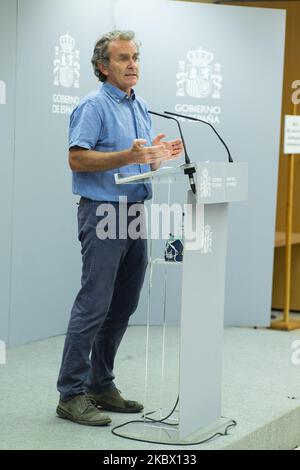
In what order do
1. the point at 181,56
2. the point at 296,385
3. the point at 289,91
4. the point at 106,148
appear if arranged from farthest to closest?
the point at 289,91
the point at 181,56
the point at 296,385
the point at 106,148

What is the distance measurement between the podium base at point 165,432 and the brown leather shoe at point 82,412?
0.09 metres

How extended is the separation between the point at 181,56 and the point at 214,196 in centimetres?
254

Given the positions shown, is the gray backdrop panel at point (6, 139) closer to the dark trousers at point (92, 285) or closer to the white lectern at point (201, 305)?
the dark trousers at point (92, 285)

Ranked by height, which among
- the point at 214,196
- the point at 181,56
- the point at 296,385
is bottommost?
the point at 296,385

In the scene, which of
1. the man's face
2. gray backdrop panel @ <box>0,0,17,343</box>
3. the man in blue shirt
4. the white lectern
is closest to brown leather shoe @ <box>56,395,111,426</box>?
the man in blue shirt

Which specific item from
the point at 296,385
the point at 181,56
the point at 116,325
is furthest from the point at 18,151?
the point at 296,385

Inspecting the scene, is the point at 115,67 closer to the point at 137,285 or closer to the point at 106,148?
the point at 106,148

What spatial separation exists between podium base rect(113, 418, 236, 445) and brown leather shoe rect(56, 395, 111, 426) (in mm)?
90

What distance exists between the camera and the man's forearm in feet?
10.2

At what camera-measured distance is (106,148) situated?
3.29 metres

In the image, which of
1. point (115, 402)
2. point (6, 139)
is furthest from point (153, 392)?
Answer: point (6, 139)

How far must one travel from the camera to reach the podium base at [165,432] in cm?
309

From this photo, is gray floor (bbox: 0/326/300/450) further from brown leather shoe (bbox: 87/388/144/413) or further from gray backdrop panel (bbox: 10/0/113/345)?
gray backdrop panel (bbox: 10/0/113/345)
